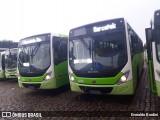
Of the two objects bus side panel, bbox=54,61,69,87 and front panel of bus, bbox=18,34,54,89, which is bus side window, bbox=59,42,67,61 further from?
front panel of bus, bbox=18,34,54,89

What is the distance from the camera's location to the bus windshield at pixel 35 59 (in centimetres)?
861

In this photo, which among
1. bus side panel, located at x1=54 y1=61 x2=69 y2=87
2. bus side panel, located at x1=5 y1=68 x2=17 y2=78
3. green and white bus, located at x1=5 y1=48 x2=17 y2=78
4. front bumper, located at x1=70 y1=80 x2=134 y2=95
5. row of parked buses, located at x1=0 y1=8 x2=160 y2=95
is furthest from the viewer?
green and white bus, located at x1=5 y1=48 x2=17 y2=78

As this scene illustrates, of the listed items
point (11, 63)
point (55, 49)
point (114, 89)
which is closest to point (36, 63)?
point (55, 49)

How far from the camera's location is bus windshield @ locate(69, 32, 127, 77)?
6457mm

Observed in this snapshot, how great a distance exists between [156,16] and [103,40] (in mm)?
1887

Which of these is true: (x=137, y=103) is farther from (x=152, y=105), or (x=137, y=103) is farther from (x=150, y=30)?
(x=150, y=30)

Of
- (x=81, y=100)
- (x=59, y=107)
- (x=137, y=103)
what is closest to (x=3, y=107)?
(x=59, y=107)

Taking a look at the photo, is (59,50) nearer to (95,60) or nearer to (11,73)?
(95,60)

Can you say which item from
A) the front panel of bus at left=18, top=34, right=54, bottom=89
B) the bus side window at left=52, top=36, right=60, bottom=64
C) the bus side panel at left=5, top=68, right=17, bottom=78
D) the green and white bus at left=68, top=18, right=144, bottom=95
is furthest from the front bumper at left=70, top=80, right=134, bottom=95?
the bus side panel at left=5, top=68, right=17, bottom=78

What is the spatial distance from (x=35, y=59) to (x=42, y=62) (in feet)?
1.34

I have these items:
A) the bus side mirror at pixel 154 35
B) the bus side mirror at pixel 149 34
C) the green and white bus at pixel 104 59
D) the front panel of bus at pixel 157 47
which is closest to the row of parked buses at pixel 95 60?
the green and white bus at pixel 104 59

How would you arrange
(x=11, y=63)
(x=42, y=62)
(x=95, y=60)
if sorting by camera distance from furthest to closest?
1. (x=11, y=63)
2. (x=42, y=62)
3. (x=95, y=60)

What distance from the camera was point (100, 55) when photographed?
22.0 feet

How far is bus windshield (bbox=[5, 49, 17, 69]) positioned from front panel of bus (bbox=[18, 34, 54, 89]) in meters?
6.11
